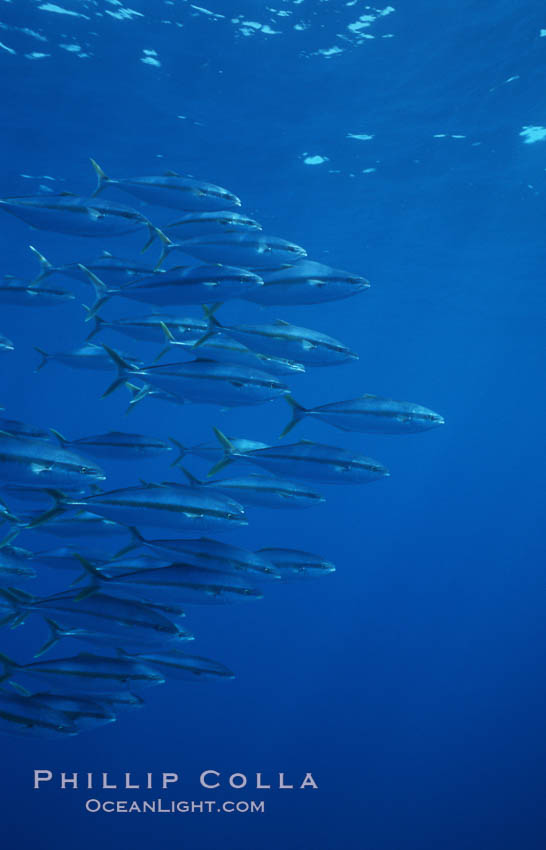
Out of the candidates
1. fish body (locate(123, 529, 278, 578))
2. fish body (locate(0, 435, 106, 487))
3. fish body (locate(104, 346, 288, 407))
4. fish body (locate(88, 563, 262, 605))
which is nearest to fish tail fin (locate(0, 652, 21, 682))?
fish body (locate(88, 563, 262, 605))

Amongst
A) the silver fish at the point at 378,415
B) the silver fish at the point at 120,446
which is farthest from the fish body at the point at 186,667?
the silver fish at the point at 378,415

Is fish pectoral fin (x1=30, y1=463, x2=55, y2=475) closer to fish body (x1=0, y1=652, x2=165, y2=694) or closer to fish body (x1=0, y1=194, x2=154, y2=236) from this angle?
fish body (x1=0, y1=652, x2=165, y2=694)

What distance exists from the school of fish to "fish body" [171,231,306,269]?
1cm

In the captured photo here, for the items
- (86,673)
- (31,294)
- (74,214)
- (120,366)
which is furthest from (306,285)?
(86,673)

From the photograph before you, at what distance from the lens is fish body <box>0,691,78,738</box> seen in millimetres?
4477

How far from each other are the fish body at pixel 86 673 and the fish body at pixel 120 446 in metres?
1.70

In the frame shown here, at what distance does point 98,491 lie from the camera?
16.4 feet

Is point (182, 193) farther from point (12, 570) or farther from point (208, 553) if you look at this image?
point (12, 570)

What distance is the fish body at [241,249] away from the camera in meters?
4.67

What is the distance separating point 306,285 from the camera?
466 centimetres

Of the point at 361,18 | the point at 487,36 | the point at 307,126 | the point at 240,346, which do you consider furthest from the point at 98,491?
the point at 307,126

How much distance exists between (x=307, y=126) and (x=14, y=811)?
16.7 meters

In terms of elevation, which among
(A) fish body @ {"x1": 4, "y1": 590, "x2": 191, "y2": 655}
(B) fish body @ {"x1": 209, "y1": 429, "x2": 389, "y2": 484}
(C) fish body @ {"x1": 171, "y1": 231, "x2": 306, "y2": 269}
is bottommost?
(A) fish body @ {"x1": 4, "y1": 590, "x2": 191, "y2": 655}

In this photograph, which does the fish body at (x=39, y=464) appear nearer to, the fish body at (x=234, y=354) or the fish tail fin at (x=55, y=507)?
the fish tail fin at (x=55, y=507)
